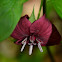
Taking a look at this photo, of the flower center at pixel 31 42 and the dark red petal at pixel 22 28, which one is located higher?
the dark red petal at pixel 22 28

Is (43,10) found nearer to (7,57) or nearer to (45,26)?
(45,26)

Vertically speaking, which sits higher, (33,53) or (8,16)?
(8,16)

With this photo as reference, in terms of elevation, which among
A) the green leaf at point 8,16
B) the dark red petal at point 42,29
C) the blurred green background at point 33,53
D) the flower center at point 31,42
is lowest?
the blurred green background at point 33,53

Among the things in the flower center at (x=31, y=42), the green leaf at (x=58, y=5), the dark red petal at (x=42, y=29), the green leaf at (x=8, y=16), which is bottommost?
the flower center at (x=31, y=42)

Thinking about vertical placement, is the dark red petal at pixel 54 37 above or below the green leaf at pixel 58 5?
below
